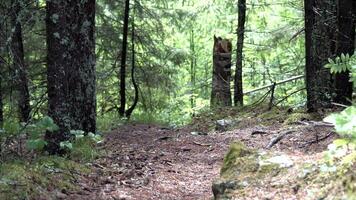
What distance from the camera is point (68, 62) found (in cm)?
643

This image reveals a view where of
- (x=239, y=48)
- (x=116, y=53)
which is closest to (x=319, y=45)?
(x=239, y=48)

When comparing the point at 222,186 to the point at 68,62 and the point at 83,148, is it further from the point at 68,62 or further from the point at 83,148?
the point at 68,62

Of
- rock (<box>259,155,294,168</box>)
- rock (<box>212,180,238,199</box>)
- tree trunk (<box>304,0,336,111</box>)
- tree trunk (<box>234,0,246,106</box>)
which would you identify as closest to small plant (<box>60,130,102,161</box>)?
rock (<box>212,180,238,199</box>)

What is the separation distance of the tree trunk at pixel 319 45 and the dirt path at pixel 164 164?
1003 mm

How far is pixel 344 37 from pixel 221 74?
24.3 feet

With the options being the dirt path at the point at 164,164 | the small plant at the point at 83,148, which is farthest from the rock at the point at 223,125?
the small plant at the point at 83,148

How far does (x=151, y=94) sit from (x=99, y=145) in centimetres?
874

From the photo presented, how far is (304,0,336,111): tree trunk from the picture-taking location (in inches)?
309

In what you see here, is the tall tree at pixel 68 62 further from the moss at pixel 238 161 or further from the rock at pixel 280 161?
the rock at pixel 280 161

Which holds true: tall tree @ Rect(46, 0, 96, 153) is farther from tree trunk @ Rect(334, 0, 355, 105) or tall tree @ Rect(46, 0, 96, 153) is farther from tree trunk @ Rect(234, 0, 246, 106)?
tree trunk @ Rect(234, 0, 246, 106)

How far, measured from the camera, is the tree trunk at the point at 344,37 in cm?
645

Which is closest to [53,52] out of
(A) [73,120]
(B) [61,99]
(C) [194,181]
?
(B) [61,99]

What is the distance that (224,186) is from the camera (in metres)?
3.94

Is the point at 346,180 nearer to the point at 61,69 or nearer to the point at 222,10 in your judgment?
the point at 61,69
